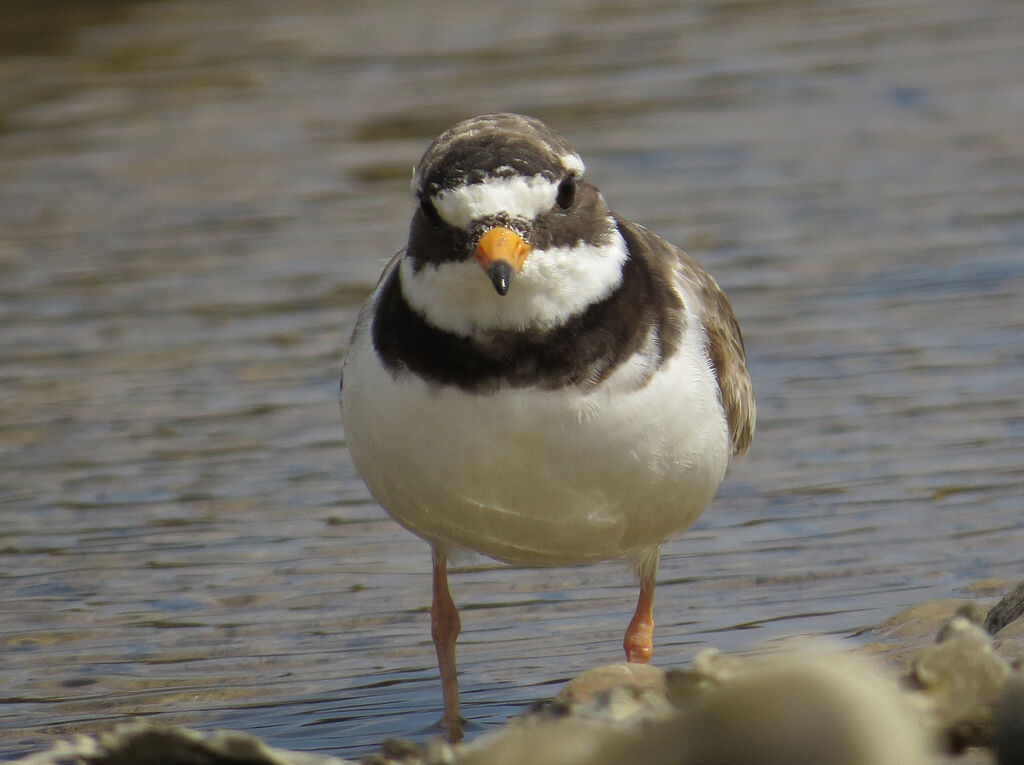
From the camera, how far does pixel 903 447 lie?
7.88 meters

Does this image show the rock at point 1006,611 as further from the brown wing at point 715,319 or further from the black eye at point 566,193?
Result: the black eye at point 566,193

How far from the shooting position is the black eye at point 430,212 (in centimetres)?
497

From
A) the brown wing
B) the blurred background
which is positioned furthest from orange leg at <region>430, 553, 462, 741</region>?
the brown wing

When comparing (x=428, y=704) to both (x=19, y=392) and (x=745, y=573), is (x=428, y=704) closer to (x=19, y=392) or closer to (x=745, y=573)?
(x=745, y=573)

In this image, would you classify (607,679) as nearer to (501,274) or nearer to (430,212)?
(501,274)

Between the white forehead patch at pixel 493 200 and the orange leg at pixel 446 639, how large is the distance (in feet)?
5.11

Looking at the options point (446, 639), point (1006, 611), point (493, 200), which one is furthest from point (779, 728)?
point (446, 639)

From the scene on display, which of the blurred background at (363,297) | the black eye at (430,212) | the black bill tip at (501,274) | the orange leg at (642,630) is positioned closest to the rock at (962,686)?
the black bill tip at (501,274)

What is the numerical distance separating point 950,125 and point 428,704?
7939 millimetres

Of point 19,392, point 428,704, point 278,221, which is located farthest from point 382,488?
point 278,221

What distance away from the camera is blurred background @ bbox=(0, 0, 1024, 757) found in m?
6.52

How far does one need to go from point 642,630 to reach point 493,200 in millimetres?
1844

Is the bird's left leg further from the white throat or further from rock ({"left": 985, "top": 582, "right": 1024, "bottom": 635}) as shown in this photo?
the white throat

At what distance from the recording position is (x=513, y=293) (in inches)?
191
